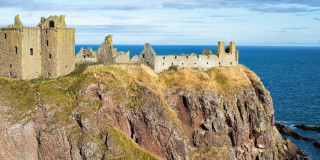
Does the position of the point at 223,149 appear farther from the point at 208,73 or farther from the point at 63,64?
the point at 63,64

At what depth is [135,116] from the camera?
49031mm

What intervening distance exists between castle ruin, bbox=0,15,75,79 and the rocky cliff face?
145 inches

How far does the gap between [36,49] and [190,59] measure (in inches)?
985

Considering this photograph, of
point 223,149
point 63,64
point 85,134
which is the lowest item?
point 223,149

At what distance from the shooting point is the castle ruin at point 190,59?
59.5 m

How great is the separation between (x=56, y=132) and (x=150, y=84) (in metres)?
15.0

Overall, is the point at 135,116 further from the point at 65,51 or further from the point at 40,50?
the point at 40,50

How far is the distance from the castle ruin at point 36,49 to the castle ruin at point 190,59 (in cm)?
1258

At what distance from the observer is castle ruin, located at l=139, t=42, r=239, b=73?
5953 cm

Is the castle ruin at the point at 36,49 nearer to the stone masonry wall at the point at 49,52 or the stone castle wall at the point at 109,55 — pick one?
the stone masonry wall at the point at 49,52

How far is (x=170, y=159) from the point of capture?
49.3 m

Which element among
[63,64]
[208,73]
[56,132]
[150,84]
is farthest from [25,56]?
[208,73]

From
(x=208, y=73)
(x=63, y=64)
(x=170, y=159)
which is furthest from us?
(x=208, y=73)

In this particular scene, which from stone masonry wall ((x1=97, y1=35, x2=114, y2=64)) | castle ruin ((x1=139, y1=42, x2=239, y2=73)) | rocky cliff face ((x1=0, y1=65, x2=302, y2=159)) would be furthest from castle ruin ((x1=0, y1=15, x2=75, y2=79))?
castle ruin ((x1=139, y1=42, x2=239, y2=73))
